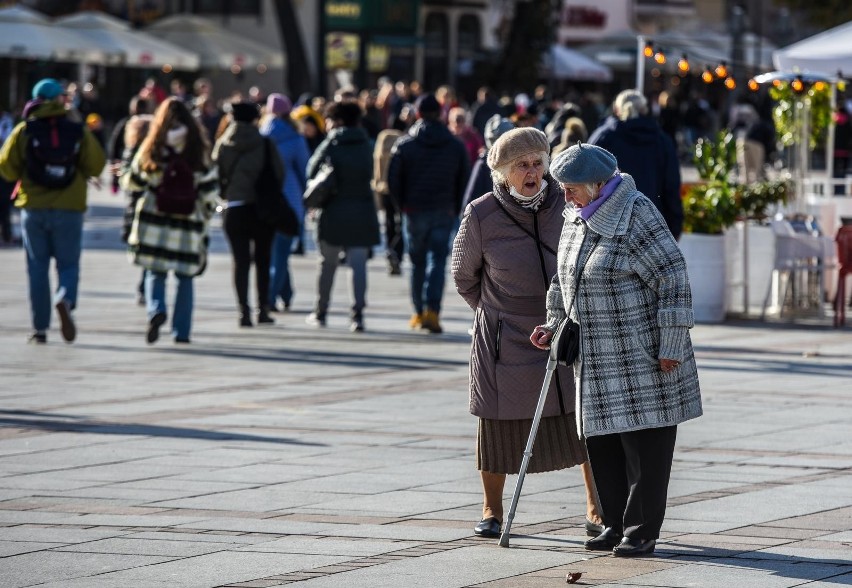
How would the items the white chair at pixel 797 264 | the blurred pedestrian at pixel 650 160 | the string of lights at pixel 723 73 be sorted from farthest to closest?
the string of lights at pixel 723 73
the white chair at pixel 797 264
the blurred pedestrian at pixel 650 160

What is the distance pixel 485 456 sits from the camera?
7629 mm

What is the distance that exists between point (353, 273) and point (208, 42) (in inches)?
1226

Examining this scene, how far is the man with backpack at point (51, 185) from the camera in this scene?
14.1 meters

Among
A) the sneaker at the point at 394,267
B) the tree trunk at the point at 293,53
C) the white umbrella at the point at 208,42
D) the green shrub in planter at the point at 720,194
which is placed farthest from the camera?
the tree trunk at the point at 293,53

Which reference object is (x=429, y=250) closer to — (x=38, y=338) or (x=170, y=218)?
(x=170, y=218)

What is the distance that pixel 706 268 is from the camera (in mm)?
15828

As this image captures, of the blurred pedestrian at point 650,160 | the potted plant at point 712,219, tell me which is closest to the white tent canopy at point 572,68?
the potted plant at point 712,219

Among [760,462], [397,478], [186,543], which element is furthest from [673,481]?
[186,543]

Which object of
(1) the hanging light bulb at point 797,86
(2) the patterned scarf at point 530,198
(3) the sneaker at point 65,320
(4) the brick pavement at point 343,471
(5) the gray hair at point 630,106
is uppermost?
(1) the hanging light bulb at point 797,86

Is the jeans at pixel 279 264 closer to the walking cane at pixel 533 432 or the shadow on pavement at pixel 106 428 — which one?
the shadow on pavement at pixel 106 428

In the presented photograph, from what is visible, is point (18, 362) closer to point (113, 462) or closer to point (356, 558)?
point (113, 462)

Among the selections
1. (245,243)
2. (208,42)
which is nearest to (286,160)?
(245,243)

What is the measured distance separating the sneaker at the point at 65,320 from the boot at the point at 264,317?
2.00 m

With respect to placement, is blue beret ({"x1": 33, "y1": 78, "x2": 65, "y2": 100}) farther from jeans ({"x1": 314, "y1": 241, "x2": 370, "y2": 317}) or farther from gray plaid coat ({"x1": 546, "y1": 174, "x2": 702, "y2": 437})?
gray plaid coat ({"x1": 546, "y1": 174, "x2": 702, "y2": 437})
